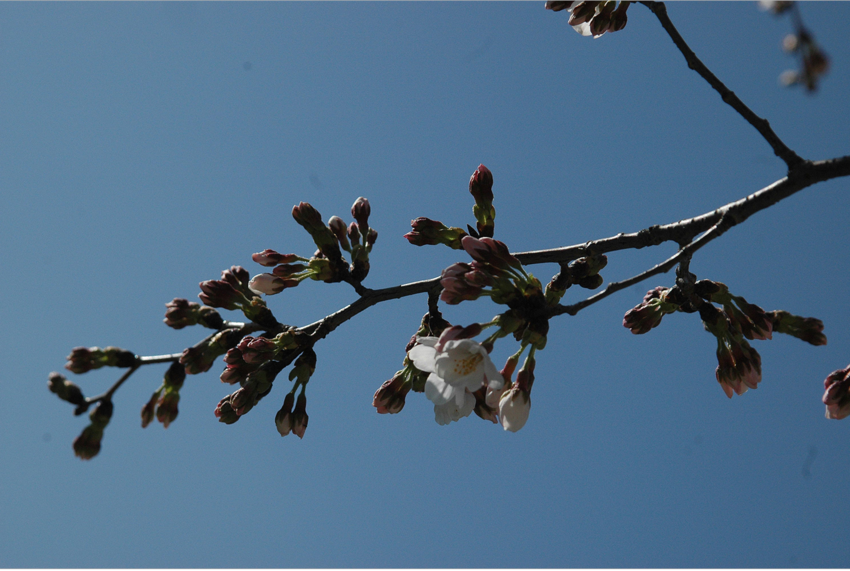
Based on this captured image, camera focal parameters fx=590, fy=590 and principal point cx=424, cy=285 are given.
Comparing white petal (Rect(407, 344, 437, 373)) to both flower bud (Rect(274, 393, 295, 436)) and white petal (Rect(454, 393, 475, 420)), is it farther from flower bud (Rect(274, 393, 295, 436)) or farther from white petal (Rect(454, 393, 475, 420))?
flower bud (Rect(274, 393, 295, 436))

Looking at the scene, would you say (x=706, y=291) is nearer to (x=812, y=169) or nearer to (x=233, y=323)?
(x=812, y=169)

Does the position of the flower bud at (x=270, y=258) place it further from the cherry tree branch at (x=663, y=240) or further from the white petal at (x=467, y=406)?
the white petal at (x=467, y=406)

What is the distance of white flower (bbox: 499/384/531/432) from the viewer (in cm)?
220

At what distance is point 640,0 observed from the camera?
225 centimetres

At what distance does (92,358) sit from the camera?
318 cm

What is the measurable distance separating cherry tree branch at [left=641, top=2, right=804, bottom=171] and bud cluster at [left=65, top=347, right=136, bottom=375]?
3.05 m

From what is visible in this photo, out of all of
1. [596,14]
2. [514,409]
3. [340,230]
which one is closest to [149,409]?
[340,230]

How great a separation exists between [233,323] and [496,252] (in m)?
1.69

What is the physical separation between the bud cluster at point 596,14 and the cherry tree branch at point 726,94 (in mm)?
679

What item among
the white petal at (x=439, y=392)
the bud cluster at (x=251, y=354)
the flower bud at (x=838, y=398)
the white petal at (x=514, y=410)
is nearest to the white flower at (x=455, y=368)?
the white petal at (x=439, y=392)

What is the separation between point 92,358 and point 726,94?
3250mm

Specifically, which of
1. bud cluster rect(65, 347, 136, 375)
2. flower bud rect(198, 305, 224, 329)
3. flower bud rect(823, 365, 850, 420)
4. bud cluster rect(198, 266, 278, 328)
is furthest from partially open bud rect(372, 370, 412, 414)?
flower bud rect(823, 365, 850, 420)

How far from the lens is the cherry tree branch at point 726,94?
6.54 feet

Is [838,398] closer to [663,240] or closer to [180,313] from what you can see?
[663,240]
